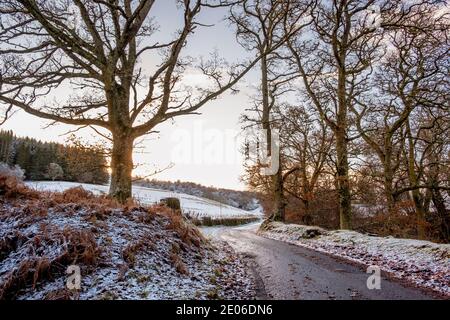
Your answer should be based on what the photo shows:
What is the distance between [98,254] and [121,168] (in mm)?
4646

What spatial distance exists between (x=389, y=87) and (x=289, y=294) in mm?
13945

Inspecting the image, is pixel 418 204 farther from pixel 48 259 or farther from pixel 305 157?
pixel 48 259

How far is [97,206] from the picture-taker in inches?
274

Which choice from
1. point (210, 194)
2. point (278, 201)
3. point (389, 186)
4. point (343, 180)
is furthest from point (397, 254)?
point (210, 194)

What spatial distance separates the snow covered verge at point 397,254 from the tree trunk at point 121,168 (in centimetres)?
673

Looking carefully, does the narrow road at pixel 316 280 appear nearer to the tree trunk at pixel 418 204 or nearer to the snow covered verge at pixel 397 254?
the snow covered verge at pixel 397 254

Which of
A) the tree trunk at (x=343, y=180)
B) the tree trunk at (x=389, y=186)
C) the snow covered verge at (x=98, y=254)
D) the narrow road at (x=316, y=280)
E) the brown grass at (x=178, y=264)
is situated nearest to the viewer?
the snow covered verge at (x=98, y=254)

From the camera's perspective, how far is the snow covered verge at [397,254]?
6.31 m

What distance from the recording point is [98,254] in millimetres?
5109

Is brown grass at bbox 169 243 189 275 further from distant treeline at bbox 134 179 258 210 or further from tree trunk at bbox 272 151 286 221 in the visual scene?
distant treeline at bbox 134 179 258 210

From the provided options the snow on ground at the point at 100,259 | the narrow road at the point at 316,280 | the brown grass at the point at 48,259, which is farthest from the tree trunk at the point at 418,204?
the brown grass at the point at 48,259

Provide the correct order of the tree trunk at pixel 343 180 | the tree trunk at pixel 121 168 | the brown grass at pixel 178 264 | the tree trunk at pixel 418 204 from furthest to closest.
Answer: the tree trunk at pixel 418 204 < the tree trunk at pixel 343 180 < the tree trunk at pixel 121 168 < the brown grass at pixel 178 264
